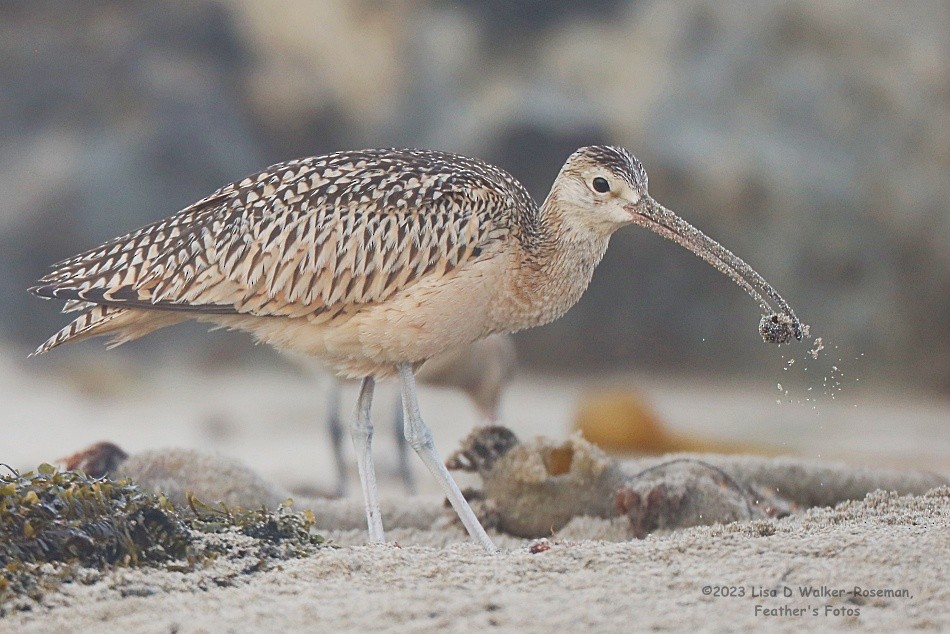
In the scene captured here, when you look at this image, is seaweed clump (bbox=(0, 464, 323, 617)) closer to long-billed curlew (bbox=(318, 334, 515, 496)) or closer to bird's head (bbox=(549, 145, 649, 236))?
bird's head (bbox=(549, 145, 649, 236))

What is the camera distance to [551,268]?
3605 mm

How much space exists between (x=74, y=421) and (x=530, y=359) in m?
3.19

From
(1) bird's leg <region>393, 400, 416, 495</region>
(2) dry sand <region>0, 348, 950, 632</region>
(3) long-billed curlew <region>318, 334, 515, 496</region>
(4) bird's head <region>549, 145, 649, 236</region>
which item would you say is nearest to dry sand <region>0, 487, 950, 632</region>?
(2) dry sand <region>0, 348, 950, 632</region>

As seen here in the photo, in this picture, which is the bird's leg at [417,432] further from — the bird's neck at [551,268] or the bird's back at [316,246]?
the bird's neck at [551,268]

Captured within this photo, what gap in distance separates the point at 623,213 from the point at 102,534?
1.78m

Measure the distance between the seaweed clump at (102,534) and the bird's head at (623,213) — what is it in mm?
1308

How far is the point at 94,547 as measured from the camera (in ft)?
8.55

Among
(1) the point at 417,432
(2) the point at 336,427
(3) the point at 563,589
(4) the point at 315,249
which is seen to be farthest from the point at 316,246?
(2) the point at 336,427

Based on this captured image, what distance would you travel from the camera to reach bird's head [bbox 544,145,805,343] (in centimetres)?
354

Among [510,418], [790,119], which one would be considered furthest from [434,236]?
[790,119]

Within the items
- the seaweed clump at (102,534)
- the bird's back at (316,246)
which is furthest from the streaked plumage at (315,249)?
the seaweed clump at (102,534)

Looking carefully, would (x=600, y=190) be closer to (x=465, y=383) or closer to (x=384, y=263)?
(x=384, y=263)

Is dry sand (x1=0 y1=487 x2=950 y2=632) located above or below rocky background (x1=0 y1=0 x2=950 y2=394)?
below

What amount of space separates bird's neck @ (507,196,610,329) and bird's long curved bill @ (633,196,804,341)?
19 cm
